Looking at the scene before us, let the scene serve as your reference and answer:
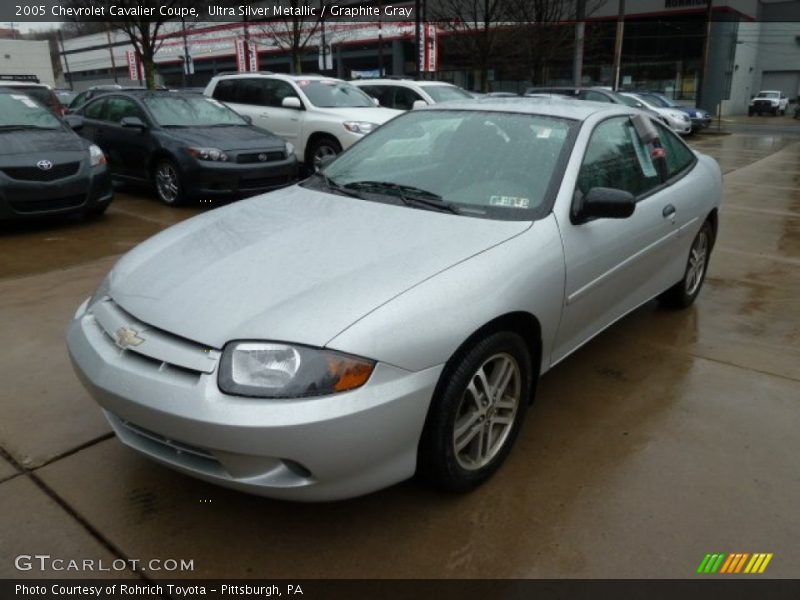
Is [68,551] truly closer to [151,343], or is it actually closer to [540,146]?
[151,343]

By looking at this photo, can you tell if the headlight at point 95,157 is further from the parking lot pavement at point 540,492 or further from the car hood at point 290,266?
the car hood at point 290,266

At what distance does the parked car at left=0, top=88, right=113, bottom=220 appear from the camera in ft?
20.7

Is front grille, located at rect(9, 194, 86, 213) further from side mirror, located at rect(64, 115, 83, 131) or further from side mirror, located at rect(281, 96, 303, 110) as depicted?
side mirror, located at rect(281, 96, 303, 110)

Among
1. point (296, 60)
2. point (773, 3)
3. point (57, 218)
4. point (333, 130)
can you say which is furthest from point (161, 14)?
point (773, 3)

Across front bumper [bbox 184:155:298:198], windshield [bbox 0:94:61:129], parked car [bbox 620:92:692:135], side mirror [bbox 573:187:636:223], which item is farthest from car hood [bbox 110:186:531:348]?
parked car [bbox 620:92:692:135]

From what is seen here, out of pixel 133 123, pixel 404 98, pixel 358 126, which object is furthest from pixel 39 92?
pixel 404 98

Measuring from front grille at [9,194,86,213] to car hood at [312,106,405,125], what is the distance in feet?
13.3

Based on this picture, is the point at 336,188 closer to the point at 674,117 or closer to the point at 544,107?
the point at 544,107

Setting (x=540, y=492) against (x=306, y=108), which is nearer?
(x=540, y=492)

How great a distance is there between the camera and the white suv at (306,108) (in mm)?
9516

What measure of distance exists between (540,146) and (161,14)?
585 inches

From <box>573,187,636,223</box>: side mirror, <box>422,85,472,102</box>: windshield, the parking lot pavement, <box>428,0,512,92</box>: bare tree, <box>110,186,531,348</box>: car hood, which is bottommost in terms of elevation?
the parking lot pavement

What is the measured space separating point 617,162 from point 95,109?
27.1 feet

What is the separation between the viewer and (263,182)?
8.11m
